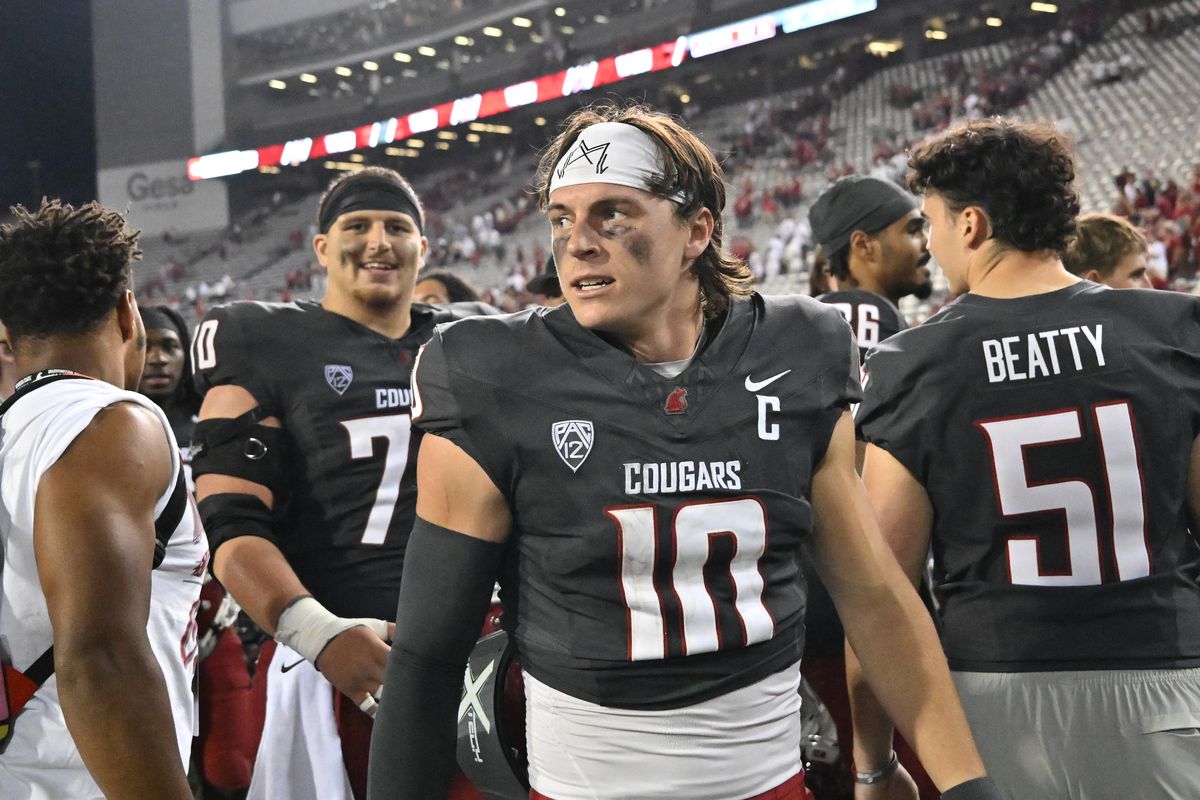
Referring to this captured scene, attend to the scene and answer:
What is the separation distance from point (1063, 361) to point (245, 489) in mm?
1855

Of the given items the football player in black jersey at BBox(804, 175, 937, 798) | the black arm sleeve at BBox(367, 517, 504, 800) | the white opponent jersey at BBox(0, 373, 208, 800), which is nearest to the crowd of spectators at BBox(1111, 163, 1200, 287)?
the football player in black jersey at BBox(804, 175, 937, 798)

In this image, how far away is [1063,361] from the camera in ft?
6.59

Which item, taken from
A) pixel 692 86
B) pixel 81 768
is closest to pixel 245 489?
pixel 81 768

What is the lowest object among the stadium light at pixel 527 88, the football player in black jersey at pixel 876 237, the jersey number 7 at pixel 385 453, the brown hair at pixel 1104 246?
the jersey number 7 at pixel 385 453

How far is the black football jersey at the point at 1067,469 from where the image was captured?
1979 millimetres

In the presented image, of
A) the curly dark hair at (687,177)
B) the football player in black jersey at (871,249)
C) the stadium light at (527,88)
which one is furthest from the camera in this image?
the stadium light at (527,88)

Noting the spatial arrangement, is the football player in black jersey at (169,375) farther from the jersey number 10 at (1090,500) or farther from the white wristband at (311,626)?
the jersey number 10 at (1090,500)

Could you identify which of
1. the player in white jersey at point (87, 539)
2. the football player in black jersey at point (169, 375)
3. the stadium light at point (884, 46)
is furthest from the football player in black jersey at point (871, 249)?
the stadium light at point (884, 46)

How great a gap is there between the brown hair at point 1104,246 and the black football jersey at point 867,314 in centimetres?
50

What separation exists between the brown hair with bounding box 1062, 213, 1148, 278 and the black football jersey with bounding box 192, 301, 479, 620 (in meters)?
1.87

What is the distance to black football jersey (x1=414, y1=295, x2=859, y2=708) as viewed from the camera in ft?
5.08

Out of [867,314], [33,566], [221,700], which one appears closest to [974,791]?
[33,566]

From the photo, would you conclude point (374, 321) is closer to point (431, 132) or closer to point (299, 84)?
point (431, 132)

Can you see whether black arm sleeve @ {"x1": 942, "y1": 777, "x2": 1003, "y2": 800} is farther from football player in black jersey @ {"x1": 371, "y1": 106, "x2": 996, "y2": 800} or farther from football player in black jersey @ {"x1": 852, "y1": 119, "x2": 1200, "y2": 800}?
football player in black jersey @ {"x1": 852, "y1": 119, "x2": 1200, "y2": 800}
